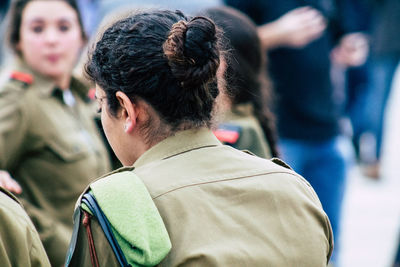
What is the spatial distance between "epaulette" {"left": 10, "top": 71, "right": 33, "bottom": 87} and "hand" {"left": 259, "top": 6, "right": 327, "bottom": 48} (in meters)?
1.46

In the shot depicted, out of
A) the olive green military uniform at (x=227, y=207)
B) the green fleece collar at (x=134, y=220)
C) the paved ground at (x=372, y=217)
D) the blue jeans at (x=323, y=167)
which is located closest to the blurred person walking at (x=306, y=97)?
the blue jeans at (x=323, y=167)

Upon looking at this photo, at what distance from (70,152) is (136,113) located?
135 cm

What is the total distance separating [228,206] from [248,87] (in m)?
1.53

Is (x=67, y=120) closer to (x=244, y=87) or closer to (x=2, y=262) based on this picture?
(x=244, y=87)

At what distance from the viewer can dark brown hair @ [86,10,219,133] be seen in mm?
1692

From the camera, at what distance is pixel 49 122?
9.91 feet

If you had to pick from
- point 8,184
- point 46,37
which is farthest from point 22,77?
point 8,184

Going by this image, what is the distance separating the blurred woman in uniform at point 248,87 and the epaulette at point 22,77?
0.89 meters

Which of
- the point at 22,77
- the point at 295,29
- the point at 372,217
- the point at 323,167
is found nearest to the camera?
the point at 22,77

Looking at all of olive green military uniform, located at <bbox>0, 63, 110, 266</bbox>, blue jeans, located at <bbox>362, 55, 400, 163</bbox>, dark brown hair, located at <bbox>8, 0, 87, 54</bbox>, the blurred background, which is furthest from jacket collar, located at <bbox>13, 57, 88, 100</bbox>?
blue jeans, located at <bbox>362, 55, 400, 163</bbox>

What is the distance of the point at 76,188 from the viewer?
118 inches

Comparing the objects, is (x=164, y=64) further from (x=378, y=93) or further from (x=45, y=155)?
(x=378, y=93)

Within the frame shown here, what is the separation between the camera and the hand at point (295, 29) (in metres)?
3.95

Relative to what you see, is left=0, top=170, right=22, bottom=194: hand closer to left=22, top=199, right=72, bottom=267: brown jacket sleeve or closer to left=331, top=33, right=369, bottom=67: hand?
left=22, top=199, right=72, bottom=267: brown jacket sleeve
